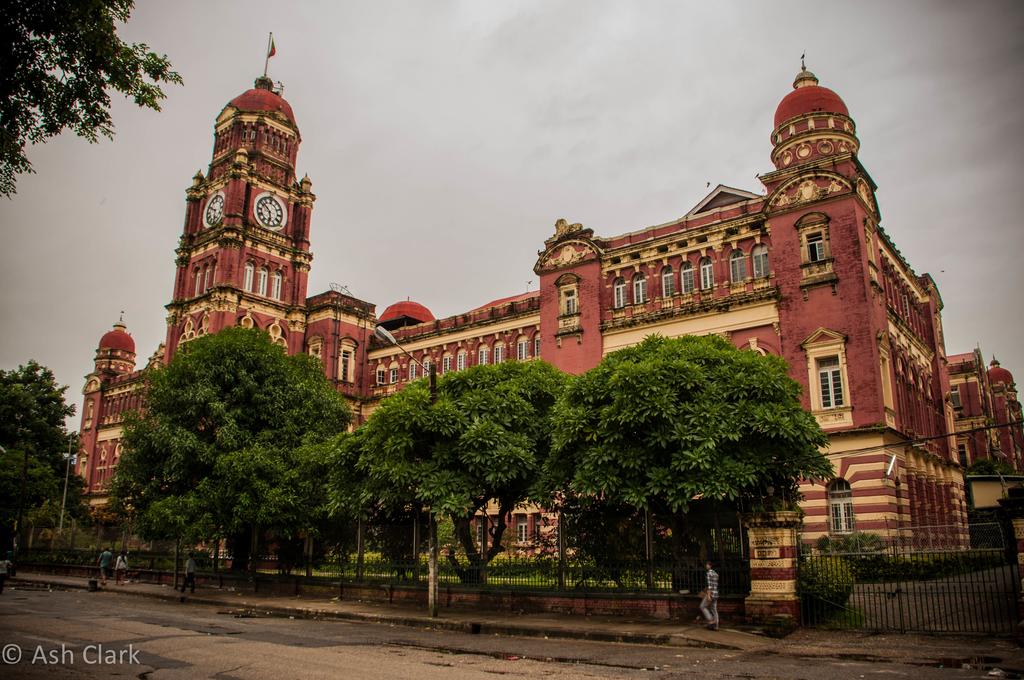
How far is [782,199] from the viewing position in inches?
1214

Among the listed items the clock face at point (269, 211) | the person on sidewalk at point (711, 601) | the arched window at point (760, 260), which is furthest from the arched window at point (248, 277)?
the person on sidewalk at point (711, 601)

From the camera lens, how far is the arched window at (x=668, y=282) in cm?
3375

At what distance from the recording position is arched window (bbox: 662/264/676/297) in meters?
33.8

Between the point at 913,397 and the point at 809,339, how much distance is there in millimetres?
7427

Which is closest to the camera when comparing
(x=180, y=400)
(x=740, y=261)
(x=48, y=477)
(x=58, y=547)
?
(x=180, y=400)

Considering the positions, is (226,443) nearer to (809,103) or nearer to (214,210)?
(809,103)

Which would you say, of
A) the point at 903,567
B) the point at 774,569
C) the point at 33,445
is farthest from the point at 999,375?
the point at 33,445

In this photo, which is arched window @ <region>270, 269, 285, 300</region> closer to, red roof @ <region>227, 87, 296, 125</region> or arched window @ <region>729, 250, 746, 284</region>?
red roof @ <region>227, 87, 296, 125</region>

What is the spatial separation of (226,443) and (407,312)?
34.0 metres

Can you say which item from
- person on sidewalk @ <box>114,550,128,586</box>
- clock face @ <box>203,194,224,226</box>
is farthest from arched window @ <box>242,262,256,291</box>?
person on sidewalk @ <box>114,550,128,586</box>

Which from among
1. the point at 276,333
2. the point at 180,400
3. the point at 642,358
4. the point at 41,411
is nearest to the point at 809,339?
the point at 642,358

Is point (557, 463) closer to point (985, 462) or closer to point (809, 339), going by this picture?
point (809, 339)

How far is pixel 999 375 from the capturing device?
69812mm

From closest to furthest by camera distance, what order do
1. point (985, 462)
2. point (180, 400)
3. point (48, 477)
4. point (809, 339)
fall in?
point (180, 400), point (809, 339), point (48, 477), point (985, 462)
